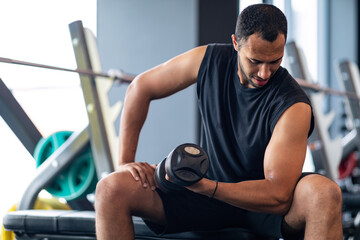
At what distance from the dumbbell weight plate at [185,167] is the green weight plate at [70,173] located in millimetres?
866

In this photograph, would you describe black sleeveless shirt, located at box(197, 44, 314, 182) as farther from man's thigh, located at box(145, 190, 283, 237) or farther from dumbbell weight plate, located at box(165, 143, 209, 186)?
dumbbell weight plate, located at box(165, 143, 209, 186)

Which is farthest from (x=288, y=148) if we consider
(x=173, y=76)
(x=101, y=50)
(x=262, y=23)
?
(x=101, y=50)

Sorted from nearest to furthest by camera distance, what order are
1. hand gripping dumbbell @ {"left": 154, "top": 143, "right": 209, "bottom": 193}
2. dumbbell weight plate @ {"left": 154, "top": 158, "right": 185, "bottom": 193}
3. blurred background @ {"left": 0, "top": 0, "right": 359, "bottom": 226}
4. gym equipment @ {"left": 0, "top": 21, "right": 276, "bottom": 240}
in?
hand gripping dumbbell @ {"left": 154, "top": 143, "right": 209, "bottom": 193}, dumbbell weight plate @ {"left": 154, "top": 158, "right": 185, "bottom": 193}, gym equipment @ {"left": 0, "top": 21, "right": 276, "bottom": 240}, blurred background @ {"left": 0, "top": 0, "right": 359, "bottom": 226}

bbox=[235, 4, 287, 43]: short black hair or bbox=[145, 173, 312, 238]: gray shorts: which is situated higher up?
bbox=[235, 4, 287, 43]: short black hair

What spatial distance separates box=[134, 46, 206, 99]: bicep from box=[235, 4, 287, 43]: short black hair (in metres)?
0.22

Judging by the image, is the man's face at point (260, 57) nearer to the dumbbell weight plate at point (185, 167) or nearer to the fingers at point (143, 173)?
the dumbbell weight plate at point (185, 167)

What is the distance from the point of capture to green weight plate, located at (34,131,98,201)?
205 centimetres

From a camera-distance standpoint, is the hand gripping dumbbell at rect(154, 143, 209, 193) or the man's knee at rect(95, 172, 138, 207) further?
the man's knee at rect(95, 172, 138, 207)

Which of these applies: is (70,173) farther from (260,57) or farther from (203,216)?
(260,57)

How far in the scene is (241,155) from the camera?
1.52 metres

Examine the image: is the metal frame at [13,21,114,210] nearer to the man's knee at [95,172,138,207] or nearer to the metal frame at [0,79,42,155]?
the metal frame at [0,79,42,155]

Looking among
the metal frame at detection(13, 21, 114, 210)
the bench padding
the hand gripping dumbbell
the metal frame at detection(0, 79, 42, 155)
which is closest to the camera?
the hand gripping dumbbell

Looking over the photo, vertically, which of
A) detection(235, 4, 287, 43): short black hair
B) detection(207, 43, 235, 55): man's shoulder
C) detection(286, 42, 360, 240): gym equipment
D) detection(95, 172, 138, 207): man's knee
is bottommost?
detection(286, 42, 360, 240): gym equipment

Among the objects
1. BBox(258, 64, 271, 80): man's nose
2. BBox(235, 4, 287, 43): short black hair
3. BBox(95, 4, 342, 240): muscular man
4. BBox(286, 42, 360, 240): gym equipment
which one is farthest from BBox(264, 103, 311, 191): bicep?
BBox(286, 42, 360, 240): gym equipment
